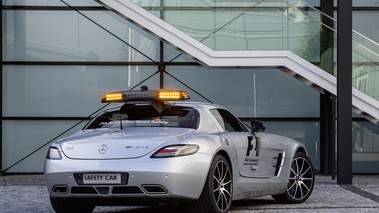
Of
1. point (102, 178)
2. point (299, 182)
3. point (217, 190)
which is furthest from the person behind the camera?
point (299, 182)

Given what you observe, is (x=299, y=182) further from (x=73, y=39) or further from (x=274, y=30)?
(x=73, y=39)

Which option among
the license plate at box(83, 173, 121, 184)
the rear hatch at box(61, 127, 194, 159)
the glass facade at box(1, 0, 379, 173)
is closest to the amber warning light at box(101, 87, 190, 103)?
the rear hatch at box(61, 127, 194, 159)

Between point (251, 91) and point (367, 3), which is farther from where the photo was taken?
point (367, 3)

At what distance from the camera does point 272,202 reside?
10.6 m

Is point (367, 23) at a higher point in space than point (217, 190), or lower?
higher

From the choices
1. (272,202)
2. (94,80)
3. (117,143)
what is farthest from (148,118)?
(94,80)

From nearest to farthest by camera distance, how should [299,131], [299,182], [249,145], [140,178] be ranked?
1. [140,178]
2. [249,145]
3. [299,182]
4. [299,131]

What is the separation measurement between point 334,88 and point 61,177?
29.0ft

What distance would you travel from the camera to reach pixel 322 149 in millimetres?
18016

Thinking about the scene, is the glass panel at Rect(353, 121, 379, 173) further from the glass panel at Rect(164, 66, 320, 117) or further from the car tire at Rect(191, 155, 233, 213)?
the car tire at Rect(191, 155, 233, 213)

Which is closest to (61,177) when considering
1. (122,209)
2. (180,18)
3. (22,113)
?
(122,209)

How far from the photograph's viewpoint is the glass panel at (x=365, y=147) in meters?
18.2

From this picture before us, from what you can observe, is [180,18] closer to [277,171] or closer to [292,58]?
[292,58]

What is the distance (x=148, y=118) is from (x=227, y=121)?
124 cm
